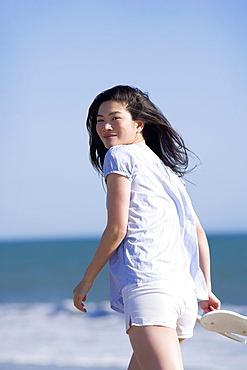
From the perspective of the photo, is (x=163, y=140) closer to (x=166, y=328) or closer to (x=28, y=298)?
(x=166, y=328)

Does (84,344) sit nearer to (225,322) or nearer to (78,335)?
(78,335)

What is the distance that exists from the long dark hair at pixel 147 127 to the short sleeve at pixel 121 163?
A: 211 mm

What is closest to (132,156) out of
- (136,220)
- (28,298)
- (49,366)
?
(136,220)

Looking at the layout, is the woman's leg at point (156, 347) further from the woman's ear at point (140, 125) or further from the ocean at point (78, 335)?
the ocean at point (78, 335)

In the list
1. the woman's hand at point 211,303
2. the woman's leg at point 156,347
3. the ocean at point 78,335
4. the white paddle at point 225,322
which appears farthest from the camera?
the ocean at point 78,335

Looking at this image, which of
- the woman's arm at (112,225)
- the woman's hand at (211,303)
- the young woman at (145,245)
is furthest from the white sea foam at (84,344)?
the woman's arm at (112,225)

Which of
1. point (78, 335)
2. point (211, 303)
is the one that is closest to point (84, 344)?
point (78, 335)

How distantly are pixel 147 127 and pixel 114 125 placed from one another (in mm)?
184

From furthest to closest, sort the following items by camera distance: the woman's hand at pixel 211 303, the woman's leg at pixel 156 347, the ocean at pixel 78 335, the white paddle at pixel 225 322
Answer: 1. the ocean at pixel 78 335
2. the woman's hand at pixel 211 303
3. the white paddle at pixel 225 322
4. the woman's leg at pixel 156 347

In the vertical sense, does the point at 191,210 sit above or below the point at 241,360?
above

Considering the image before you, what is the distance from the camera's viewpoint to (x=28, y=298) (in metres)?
12.7

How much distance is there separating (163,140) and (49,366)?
337 cm

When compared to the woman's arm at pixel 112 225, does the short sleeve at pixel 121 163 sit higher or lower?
higher

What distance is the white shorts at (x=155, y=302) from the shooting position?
1755mm
